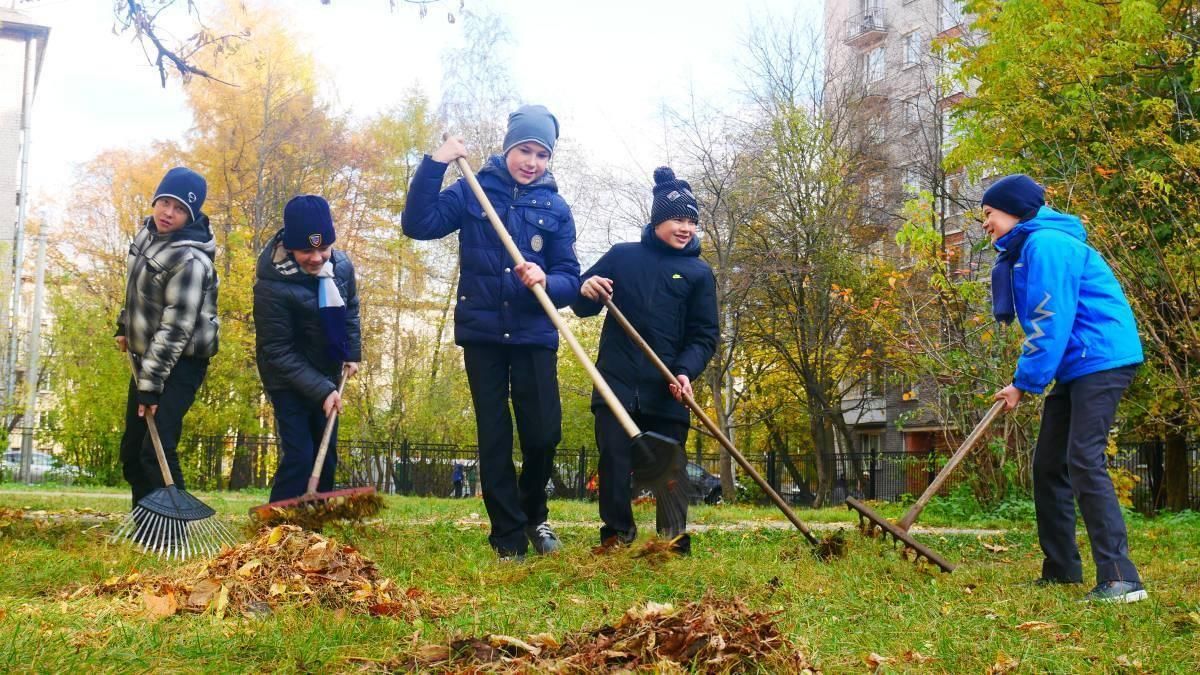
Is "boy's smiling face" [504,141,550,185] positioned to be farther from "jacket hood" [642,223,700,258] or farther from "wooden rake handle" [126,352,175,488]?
"wooden rake handle" [126,352,175,488]

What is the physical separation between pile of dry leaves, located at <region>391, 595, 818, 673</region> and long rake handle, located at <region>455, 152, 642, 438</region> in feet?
6.85

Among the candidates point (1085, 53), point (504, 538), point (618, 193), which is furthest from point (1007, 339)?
point (618, 193)

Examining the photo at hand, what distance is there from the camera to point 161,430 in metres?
6.13

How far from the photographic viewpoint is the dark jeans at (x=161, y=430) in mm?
6160

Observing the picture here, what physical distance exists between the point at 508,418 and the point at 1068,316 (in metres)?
2.73

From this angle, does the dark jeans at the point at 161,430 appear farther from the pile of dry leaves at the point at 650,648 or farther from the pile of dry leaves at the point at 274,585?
the pile of dry leaves at the point at 650,648

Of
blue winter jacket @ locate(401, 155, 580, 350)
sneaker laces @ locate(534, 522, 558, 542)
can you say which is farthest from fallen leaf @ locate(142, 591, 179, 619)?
sneaker laces @ locate(534, 522, 558, 542)

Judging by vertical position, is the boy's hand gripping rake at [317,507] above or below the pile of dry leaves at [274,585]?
above

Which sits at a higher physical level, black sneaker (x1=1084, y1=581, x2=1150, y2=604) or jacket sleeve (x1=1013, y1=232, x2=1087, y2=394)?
jacket sleeve (x1=1013, y1=232, x2=1087, y2=394)

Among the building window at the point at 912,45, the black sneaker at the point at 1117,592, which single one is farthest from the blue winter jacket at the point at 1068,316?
the building window at the point at 912,45

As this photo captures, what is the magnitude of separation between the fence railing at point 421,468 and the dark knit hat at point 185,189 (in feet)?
45.9

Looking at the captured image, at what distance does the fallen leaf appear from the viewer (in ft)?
11.1

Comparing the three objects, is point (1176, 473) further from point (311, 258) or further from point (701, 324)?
point (311, 258)

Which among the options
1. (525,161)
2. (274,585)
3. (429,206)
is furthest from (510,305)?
(274,585)
